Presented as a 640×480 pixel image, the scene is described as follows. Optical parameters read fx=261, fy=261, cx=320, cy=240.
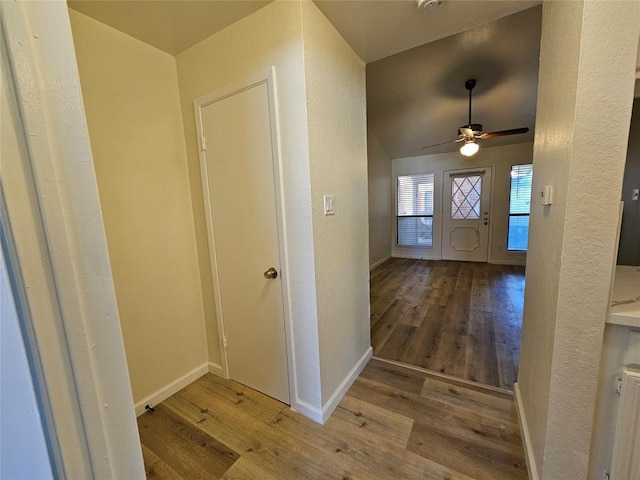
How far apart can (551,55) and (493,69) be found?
2366 mm

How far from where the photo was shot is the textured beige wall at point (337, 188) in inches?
54.4

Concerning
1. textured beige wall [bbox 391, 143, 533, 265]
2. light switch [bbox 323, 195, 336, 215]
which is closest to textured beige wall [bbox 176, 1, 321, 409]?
light switch [bbox 323, 195, 336, 215]

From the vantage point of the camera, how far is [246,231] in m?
1.67

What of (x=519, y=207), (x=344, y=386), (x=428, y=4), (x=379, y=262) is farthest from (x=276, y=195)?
(x=519, y=207)

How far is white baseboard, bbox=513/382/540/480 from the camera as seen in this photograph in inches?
45.6

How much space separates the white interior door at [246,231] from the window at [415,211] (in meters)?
5.12

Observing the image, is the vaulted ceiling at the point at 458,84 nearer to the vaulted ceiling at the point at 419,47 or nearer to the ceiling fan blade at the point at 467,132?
the vaulted ceiling at the point at 419,47

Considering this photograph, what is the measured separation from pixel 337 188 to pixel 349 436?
1.43 meters

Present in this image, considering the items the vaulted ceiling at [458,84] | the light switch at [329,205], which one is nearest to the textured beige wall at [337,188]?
the light switch at [329,205]

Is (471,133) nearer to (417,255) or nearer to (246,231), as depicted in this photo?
(246,231)

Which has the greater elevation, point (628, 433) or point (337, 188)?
point (337, 188)

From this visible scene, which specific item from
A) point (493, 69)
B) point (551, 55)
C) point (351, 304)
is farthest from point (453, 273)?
point (551, 55)

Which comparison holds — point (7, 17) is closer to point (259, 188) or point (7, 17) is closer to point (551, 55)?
point (259, 188)

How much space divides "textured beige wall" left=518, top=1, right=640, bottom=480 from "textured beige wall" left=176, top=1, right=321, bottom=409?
1.03m
